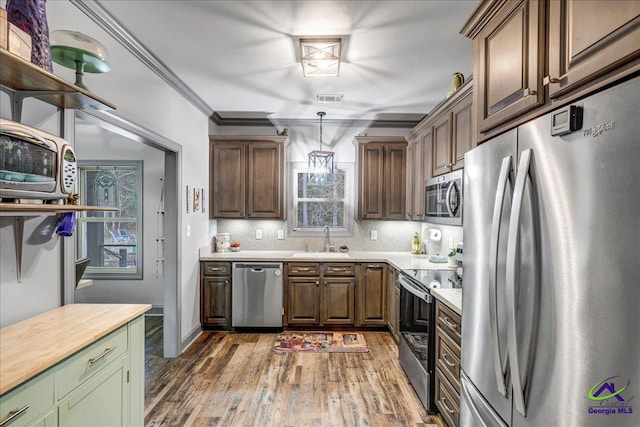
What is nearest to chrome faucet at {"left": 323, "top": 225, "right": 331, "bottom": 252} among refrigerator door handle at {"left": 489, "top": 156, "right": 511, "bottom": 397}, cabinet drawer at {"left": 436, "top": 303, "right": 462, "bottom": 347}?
cabinet drawer at {"left": 436, "top": 303, "right": 462, "bottom": 347}

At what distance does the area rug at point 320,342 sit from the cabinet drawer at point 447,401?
4.23 feet

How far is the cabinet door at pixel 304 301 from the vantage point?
4035 mm

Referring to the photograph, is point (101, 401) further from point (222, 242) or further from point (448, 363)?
point (222, 242)

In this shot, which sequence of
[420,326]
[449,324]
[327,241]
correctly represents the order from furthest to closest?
[327,241]
[420,326]
[449,324]

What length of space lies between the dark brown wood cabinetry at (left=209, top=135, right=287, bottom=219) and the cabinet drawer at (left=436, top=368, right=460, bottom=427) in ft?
9.35

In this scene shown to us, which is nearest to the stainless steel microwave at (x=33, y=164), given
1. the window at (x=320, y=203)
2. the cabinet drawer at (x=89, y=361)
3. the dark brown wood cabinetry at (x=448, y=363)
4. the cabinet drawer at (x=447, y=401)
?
the cabinet drawer at (x=89, y=361)

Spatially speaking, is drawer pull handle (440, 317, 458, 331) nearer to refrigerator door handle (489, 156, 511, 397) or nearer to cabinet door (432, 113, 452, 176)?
refrigerator door handle (489, 156, 511, 397)

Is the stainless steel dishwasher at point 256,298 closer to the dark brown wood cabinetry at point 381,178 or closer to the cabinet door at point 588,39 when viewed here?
the dark brown wood cabinetry at point 381,178

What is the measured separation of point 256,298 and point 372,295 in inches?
58.0

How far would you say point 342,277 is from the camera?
405cm

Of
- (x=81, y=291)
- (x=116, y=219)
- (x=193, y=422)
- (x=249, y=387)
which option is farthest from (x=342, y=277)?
(x=81, y=291)

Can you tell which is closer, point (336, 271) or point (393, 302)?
point (393, 302)

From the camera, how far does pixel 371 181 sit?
4.39 metres

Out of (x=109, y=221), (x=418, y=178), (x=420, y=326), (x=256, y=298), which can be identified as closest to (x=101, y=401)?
(x=420, y=326)
